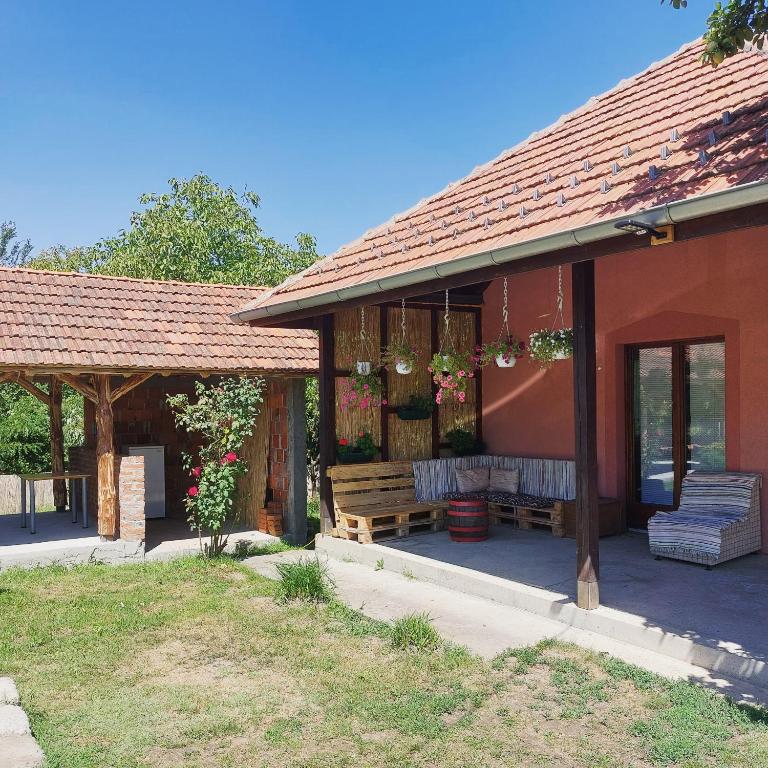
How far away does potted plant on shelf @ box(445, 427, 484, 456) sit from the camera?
414 inches

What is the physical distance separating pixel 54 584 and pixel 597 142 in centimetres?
721

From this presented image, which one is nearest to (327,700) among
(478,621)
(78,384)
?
(478,621)

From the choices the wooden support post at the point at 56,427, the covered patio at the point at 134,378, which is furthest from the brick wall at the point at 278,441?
the wooden support post at the point at 56,427

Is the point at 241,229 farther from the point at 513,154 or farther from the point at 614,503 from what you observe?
the point at 614,503

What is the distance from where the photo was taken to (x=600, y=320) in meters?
9.09

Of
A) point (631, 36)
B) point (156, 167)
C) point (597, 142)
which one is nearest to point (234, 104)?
point (156, 167)

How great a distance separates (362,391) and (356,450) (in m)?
0.80

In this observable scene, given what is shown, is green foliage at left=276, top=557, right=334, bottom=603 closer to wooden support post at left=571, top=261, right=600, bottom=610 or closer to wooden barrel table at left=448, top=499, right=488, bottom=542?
wooden barrel table at left=448, top=499, right=488, bottom=542

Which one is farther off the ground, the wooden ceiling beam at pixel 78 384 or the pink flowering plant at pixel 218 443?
the wooden ceiling beam at pixel 78 384

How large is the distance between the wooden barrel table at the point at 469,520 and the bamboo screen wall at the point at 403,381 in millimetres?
1729

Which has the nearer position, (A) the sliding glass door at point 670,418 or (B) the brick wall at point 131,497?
(A) the sliding glass door at point 670,418

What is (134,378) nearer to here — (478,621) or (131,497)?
(131,497)

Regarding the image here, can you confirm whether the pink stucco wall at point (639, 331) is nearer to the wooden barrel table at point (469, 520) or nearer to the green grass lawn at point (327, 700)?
the wooden barrel table at point (469, 520)

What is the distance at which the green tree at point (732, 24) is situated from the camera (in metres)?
4.66
